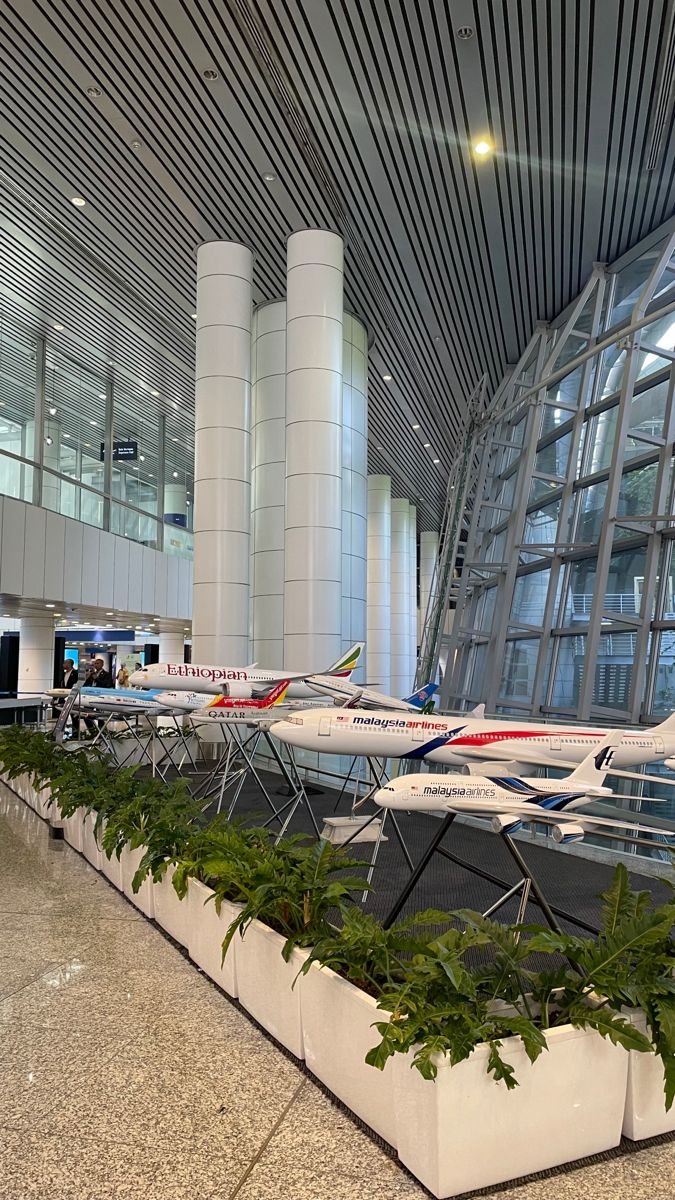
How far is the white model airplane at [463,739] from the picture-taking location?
16.1 feet

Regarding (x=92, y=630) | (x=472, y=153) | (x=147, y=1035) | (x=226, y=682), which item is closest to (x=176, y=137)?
(x=472, y=153)

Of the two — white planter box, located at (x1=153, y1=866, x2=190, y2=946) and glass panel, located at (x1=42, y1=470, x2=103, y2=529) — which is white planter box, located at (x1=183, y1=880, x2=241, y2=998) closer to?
white planter box, located at (x1=153, y1=866, x2=190, y2=946)

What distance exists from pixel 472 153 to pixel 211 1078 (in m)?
12.2

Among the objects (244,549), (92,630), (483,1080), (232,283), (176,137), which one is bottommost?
(92,630)

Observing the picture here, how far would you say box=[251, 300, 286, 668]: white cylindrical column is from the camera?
653 inches

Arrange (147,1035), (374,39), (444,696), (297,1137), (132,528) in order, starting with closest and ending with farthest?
(297,1137) → (147,1035) → (374,39) → (444,696) → (132,528)

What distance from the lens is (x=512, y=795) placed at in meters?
3.90

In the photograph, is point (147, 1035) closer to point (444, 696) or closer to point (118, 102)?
point (118, 102)

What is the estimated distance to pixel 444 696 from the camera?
62.8 ft

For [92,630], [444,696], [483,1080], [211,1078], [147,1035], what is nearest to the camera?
[483,1080]

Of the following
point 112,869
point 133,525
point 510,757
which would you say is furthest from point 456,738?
point 133,525

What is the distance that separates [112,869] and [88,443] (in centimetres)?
1858

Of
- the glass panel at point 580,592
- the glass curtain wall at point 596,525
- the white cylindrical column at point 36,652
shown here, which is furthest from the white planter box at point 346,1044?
the white cylindrical column at point 36,652

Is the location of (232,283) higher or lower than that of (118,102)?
lower
